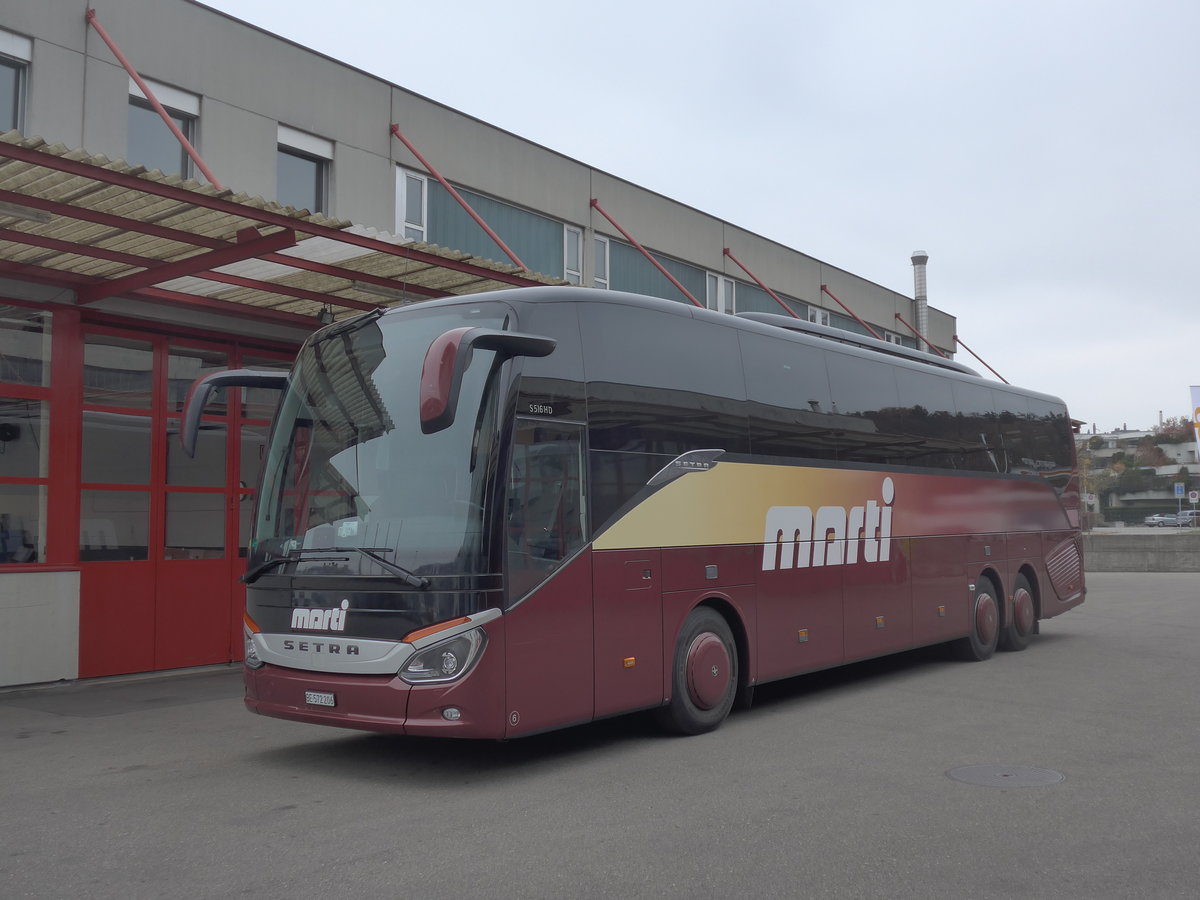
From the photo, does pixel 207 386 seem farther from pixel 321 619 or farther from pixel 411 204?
pixel 411 204

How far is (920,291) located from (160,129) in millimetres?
24145

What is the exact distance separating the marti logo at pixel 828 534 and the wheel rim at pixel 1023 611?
4009mm

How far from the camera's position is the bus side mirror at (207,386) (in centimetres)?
817

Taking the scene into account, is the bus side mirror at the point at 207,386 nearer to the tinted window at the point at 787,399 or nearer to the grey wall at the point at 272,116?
the tinted window at the point at 787,399

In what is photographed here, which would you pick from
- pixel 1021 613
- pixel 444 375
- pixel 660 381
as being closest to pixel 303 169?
pixel 660 381

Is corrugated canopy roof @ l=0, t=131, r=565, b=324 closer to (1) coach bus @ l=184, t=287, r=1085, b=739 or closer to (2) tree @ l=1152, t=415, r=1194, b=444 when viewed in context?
(1) coach bus @ l=184, t=287, r=1085, b=739

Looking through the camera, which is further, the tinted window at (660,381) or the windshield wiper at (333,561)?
the tinted window at (660,381)

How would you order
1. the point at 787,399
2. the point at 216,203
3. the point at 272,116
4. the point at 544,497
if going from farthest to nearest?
the point at 272,116 → the point at 787,399 → the point at 216,203 → the point at 544,497

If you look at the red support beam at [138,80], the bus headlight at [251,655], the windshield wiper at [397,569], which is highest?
the red support beam at [138,80]

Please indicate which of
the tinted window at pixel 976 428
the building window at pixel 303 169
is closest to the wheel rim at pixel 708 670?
the tinted window at pixel 976 428

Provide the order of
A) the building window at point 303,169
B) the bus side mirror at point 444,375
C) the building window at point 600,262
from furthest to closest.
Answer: the building window at point 600,262 < the building window at point 303,169 < the bus side mirror at point 444,375

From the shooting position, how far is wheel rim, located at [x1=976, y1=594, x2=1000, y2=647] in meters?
14.1

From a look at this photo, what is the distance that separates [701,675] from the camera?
8.95m

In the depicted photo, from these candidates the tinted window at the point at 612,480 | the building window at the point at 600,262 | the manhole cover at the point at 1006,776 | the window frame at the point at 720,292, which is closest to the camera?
the manhole cover at the point at 1006,776
